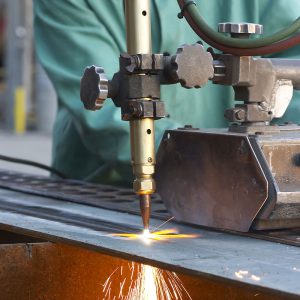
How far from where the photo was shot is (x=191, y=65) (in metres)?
1.63

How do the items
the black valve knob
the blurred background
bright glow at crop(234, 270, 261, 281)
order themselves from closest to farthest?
bright glow at crop(234, 270, 261, 281) < the black valve knob < the blurred background

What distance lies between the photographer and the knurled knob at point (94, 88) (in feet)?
5.36

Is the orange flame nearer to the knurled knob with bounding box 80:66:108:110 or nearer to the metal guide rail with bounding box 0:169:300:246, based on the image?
the metal guide rail with bounding box 0:169:300:246

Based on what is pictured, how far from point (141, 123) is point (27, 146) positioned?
8.48 metres

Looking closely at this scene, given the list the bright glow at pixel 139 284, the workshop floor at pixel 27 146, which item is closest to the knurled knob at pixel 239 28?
the bright glow at pixel 139 284

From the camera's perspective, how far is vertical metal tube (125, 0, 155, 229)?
163 cm

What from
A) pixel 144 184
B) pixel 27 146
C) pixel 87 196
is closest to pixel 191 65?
pixel 144 184

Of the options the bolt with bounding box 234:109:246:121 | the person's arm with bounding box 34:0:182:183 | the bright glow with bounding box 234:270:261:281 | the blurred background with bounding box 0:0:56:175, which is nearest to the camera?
the bright glow with bounding box 234:270:261:281

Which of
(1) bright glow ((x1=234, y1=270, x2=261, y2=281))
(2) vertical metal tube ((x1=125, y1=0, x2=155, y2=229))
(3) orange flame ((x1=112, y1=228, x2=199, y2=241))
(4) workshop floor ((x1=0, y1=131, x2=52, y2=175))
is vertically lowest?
(4) workshop floor ((x1=0, y1=131, x2=52, y2=175))

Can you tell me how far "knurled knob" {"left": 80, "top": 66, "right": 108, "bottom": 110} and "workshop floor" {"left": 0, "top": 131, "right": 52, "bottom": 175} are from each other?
6501mm

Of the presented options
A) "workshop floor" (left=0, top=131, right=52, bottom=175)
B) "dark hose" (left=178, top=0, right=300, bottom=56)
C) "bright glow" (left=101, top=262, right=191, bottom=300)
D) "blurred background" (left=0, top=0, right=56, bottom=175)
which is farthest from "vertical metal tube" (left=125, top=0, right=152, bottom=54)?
"blurred background" (left=0, top=0, right=56, bottom=175)

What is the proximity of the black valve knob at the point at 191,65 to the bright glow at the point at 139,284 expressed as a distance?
313mm

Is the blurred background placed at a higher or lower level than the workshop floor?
higher

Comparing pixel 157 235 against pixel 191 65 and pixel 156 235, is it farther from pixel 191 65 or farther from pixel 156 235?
pixel 191 65
